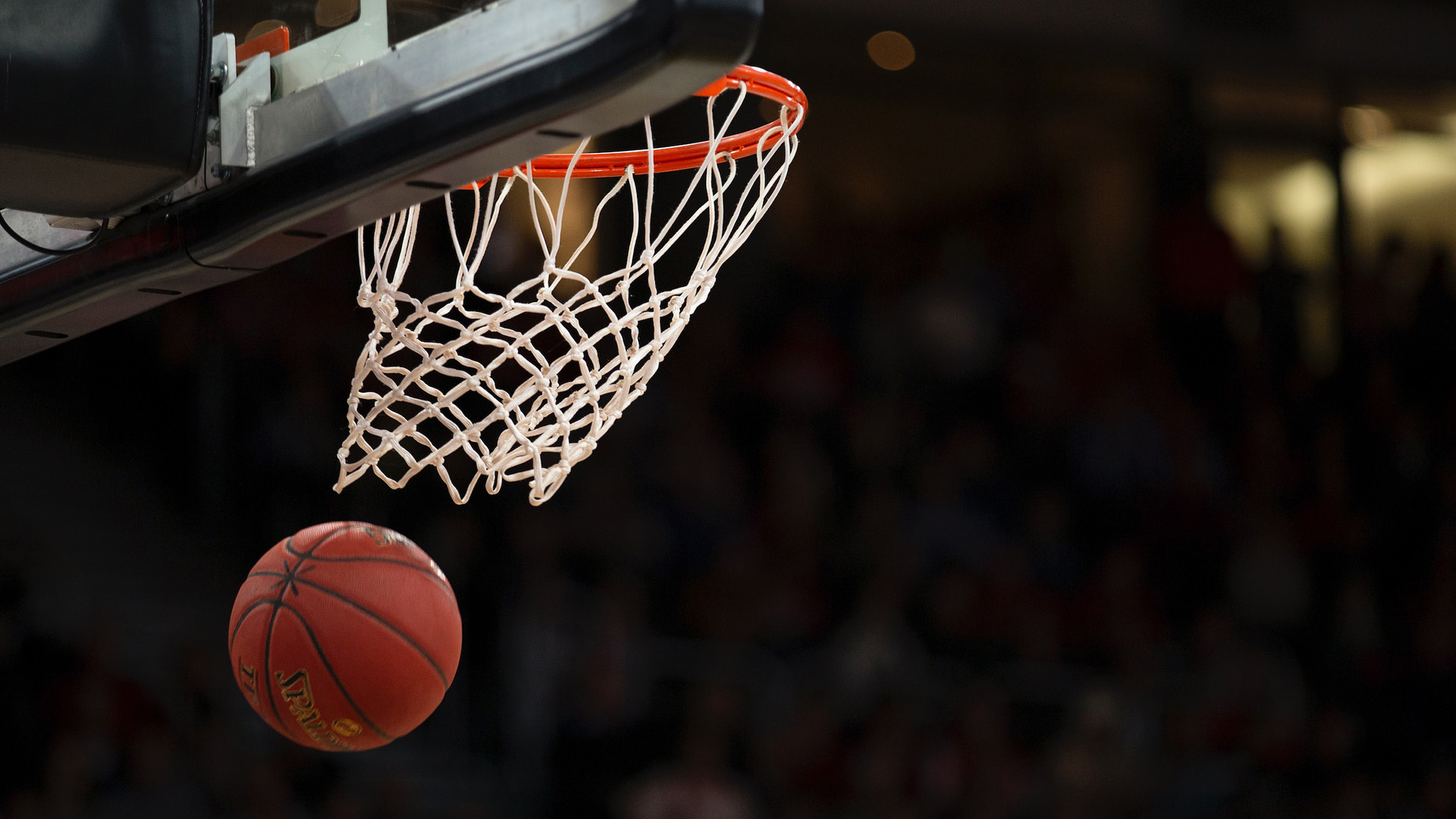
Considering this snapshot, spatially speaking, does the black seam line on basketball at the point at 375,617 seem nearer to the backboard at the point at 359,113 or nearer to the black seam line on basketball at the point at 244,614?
the black seam line on basketball at the point at 244,614

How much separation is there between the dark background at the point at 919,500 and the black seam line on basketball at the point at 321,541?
271 cm

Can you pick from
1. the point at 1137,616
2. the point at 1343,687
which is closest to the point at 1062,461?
the point at 1137,616

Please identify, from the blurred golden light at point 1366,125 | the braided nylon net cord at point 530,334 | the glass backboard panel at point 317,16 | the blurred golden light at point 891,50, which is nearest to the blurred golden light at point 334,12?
the glass backboard panel at point 317,16

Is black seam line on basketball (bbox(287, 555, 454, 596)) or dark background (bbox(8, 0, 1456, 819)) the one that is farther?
dark background (bbox(8, 0, 1456, 819))

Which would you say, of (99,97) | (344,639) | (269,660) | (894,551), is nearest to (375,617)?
(344,639)

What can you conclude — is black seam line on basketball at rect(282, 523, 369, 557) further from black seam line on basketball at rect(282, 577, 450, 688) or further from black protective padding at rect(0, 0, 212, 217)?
black protective padding at rect(0, 0, 212, 217)

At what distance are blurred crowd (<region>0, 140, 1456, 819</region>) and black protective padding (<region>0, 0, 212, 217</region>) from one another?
337 centimetres

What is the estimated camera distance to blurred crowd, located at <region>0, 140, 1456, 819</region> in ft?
17.6

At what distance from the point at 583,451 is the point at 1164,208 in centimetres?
601

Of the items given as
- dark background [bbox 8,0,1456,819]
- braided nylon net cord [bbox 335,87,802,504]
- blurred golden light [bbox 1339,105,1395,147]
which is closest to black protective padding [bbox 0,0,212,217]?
braided nylon net cord [bbox 335,87,802,504]

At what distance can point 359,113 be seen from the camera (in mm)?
1672

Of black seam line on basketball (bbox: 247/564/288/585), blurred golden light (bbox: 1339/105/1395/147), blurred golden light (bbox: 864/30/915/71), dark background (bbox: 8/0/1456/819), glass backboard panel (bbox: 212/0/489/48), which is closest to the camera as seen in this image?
glass backboard panel (bbox: 212/0/489/48)

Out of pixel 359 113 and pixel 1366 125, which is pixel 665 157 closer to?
pixel 359 113

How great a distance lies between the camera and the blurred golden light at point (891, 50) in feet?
23.9
